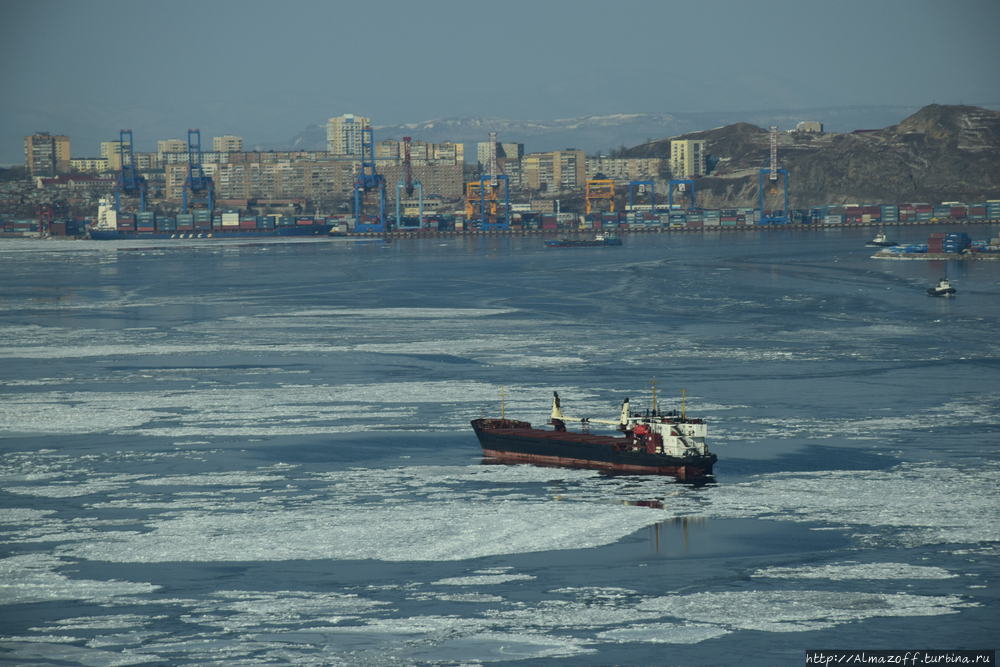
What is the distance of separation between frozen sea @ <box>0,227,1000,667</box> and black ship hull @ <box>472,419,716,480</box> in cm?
75

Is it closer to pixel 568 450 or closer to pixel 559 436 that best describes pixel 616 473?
pixel 568 450

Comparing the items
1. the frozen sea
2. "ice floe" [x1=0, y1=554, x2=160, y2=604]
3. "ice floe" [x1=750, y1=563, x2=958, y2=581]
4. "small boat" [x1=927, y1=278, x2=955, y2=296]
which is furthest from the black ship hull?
"small boat" [x1=927, y1=278, x2=955, y2=296]

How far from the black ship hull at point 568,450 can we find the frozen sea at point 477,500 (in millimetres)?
748

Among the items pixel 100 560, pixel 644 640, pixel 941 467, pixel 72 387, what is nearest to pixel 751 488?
pixel 941 467

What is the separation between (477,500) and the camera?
3234cm

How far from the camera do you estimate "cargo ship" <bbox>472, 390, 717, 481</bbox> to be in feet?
116

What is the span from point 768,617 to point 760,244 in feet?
566

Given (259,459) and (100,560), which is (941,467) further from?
(100,560)

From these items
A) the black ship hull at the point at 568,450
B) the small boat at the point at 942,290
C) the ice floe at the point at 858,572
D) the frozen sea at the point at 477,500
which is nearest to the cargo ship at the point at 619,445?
the black ship hull at the point at 568,450

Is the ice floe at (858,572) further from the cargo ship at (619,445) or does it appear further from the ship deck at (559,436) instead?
the ship deck at (559,436)

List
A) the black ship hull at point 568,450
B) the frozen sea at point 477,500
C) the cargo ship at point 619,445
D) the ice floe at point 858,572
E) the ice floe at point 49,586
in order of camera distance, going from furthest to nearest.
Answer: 1. the black ship hull at point 568,450
2. the cargo ship at point 619,445
3. the ice floe at point 858,572
4. the ice floe at point 49,586
5. the frozen sea at point 477,500

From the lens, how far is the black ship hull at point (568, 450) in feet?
119

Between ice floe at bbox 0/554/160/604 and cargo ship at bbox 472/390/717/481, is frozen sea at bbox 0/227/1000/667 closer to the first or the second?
ice floe at bbox 0/554/160/604

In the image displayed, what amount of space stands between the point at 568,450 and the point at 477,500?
5.88 m
